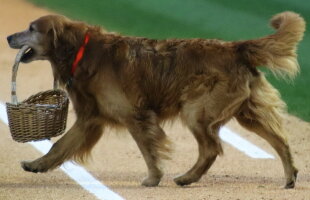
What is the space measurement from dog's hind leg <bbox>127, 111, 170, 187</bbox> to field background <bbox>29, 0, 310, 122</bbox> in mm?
4823

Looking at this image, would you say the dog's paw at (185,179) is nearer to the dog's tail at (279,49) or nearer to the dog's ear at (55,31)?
the dog's tail at (279,49)

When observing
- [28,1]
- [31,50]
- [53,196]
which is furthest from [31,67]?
[53,196]

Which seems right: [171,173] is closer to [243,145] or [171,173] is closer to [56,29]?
[243,145]

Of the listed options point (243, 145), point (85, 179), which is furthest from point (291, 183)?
point (243, 145)

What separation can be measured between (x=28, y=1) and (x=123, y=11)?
7.08 feet

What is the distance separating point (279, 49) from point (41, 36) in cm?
223

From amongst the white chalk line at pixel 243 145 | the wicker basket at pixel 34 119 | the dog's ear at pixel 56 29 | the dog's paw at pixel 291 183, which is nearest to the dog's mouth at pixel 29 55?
the wicker basket at pixel 34 119

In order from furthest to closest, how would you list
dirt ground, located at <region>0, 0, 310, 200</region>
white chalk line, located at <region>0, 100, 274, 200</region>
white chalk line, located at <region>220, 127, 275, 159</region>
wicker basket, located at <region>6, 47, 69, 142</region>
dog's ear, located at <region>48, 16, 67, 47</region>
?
white chalk line, located at <region>220, 127, 275, 159</region>
dog's ear, located at <region>48, 16, 67, 47</region>
wicker basket, located at <region>6, 47, 69, 142</region>
white chalk line, located at <region>0, 100, 274, 200</region>
dirt ground, located at <region>0, 0, 310, 200</region>

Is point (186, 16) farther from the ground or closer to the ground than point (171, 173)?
closer to the ground

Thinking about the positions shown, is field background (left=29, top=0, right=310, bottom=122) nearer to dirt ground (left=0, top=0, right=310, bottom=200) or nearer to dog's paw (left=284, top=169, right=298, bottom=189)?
dirt ground (left=0, top=0, right=310, bottom=200)

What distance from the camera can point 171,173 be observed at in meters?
10.7

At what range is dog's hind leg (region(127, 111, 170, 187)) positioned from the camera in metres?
9.99

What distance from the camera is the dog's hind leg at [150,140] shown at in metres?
9.99

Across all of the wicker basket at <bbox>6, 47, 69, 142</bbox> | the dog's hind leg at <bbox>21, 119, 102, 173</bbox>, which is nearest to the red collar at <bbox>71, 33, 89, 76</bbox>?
the wicker basket at <bbox>6, 47, 69, 142</bbox>
